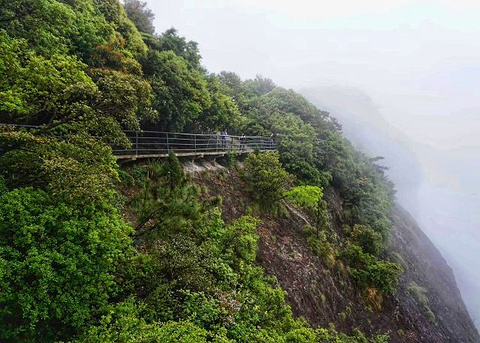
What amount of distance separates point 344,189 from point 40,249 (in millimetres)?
27238

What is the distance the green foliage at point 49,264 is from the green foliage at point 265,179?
12.8 metres

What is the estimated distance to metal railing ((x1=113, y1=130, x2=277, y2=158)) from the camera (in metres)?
13.8

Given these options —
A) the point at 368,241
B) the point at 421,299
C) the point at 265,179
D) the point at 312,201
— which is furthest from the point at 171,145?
the point at 421,299

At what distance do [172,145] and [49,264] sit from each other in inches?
448

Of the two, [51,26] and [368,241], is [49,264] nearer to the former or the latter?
[51,26]

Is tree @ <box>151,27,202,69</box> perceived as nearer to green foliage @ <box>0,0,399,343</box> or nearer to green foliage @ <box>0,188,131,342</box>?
green foliage @ <box>0,0,399,343</box>

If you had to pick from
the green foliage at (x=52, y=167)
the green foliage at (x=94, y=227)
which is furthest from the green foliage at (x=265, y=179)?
the green foliage at (x=52, y=167)

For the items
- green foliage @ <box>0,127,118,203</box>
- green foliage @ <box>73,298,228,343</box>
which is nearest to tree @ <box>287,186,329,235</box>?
green foliage @ <box>0,127,118,203</box>

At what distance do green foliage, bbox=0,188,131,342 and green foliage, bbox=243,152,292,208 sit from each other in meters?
12.8

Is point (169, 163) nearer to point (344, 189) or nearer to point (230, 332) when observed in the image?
point (230, 332)

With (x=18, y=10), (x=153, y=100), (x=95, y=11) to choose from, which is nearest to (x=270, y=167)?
(x=153, y=100)

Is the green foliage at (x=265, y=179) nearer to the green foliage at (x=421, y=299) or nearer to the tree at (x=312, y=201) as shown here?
the tree at (x=312, y=201)

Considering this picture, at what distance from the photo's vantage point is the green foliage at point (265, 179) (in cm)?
1908

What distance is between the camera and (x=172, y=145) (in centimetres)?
1691
